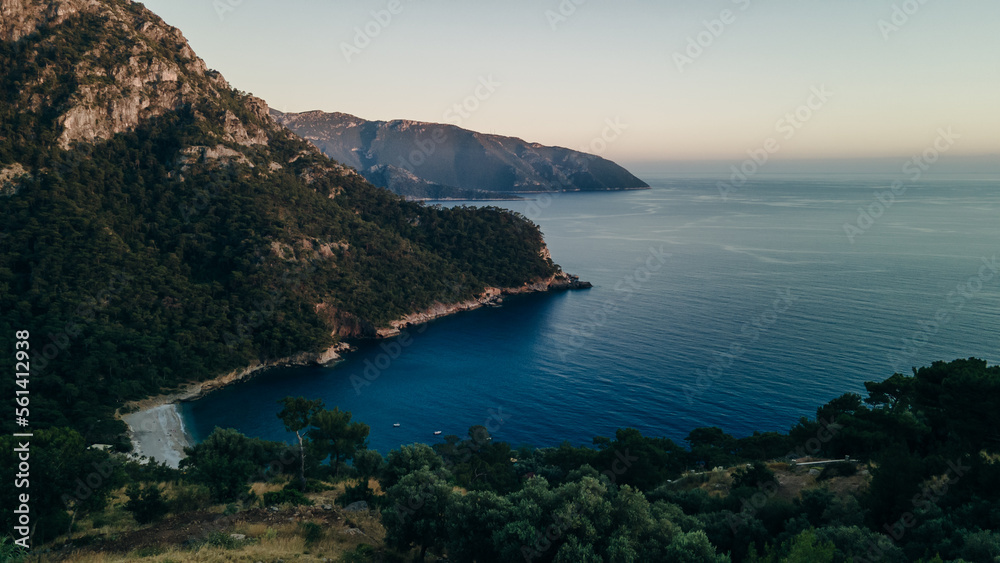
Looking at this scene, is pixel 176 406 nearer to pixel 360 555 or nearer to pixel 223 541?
pixel 223 541

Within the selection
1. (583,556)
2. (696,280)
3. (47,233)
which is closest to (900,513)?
(583,556)

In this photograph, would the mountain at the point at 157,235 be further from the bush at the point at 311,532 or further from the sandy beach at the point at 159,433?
the bush at the point at 311,532

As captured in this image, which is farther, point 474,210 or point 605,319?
point 474,210

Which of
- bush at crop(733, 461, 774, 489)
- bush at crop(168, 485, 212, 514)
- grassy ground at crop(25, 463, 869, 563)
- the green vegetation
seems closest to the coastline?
the green vegetation

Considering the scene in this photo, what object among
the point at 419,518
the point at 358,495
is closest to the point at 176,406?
the point at 358,495

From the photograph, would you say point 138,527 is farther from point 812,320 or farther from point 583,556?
point 812,320

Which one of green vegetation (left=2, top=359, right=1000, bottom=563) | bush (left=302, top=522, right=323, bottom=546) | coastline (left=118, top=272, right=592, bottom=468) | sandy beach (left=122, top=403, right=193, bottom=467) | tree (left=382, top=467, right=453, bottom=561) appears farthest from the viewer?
coastline (left=118, top=272, right=592, bottom=468)

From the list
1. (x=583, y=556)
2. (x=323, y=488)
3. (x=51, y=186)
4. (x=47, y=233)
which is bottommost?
(x=323, y=488)

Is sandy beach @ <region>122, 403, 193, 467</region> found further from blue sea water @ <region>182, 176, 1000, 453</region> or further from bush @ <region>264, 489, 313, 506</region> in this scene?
bush @ <region>264, 489, 313, 506</region>
